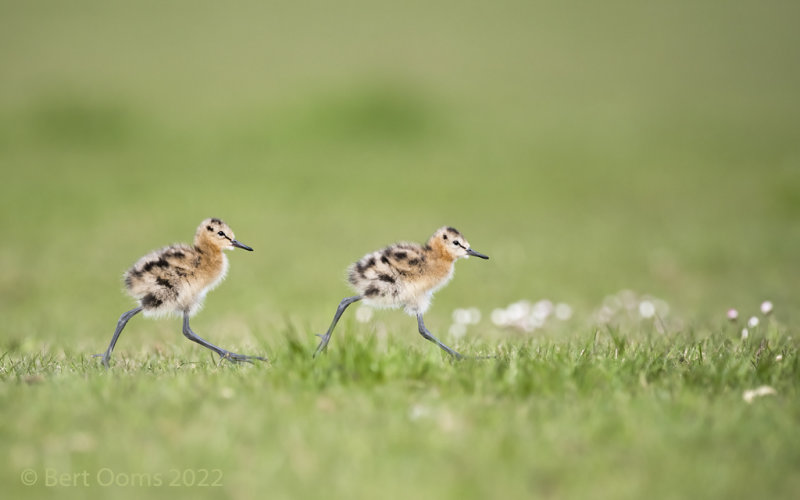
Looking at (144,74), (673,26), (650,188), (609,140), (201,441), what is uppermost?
(673,26)

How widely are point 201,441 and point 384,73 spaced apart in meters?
26.8

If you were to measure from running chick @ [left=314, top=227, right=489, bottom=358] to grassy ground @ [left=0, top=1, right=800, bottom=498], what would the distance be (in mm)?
367

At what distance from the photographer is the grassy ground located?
4.79 metres

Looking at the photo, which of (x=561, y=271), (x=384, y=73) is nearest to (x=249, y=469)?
(x=561, y=271)

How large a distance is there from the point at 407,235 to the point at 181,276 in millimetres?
11931

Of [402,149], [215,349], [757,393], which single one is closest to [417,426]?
[215,349]

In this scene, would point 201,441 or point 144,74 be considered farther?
point 144,74

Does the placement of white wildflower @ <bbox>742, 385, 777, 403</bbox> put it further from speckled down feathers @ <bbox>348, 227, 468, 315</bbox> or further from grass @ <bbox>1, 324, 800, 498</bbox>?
speckled down feathers @ <bbox>348, 227, 468, 315</bbox>

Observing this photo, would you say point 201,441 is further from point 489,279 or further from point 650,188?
point 650,188

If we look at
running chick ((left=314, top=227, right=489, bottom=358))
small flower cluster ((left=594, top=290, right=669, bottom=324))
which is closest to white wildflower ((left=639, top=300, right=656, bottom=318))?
small flower cluster ((left=594, top=290, right=669, bottom=324))

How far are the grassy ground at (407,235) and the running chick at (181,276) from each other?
0.52 meters

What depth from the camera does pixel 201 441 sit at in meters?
4.84

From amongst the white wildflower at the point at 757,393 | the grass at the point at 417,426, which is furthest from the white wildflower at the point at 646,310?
the white wildflower at the point at 757,393

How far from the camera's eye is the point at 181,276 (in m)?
6.80
